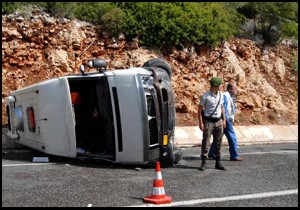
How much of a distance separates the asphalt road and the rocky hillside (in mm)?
4740

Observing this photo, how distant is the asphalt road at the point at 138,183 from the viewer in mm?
5867

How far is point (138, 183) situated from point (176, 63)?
9296 millimetres

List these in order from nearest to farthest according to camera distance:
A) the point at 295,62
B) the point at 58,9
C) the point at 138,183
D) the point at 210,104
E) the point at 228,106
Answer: the point at 138,183, the point at 210,104, the point at 228,106, the point at 58,9, the point at 295,62

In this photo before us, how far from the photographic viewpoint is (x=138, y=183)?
696cm

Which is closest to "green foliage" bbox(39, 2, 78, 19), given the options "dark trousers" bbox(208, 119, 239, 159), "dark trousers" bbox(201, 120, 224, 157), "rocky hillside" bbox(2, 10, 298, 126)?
"rocky hillside" bbox(2, 10, 298, 126)

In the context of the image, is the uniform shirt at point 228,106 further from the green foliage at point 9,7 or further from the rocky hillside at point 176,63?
the green foliage at point 9,7

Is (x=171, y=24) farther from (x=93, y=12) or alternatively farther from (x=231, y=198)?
(x=231, y=198)

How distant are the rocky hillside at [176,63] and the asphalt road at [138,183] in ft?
15.6

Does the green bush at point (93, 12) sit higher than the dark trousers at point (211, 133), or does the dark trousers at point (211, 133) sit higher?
the green bush at point (93, 12)

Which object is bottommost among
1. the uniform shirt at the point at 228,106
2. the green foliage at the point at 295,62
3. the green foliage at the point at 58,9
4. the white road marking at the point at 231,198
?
the white road marking at the point at 231,198

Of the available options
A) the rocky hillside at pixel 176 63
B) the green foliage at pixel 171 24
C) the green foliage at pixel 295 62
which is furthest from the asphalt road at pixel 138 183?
the green foliage at pixel 295 62

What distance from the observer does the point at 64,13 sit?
15367 mm

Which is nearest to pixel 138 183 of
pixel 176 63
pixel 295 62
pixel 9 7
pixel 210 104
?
pixel 210 104

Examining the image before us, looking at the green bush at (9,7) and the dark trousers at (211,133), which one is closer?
the dark trousers at (211,133)
